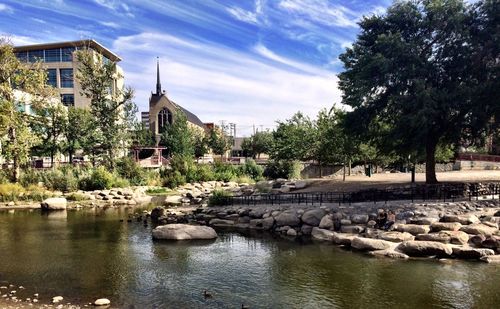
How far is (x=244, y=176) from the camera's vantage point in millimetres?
55219

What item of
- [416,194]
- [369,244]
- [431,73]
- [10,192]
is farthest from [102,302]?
[10,192]

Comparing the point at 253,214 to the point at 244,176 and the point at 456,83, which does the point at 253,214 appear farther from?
the point at 244,176

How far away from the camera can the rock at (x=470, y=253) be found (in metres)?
19.4

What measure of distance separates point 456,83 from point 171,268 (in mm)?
24734

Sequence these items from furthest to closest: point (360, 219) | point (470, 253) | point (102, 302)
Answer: point (360, 219), point (470, 253), point (102, 302)

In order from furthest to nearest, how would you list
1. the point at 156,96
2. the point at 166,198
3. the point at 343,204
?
the point at 156,96 → the point at 166,198 → the point at 343,204

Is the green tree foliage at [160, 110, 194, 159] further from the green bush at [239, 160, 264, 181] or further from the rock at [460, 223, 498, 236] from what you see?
the rock at [460, 223, 498, 236]

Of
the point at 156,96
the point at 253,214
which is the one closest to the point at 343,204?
the point at 253,214

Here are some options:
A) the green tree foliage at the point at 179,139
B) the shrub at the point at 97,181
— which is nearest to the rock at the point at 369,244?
the shrub at the point at 97,181

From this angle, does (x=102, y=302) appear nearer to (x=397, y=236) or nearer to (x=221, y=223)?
(x=397, y=236)

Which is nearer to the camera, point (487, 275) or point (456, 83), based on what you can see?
point (487, 275)

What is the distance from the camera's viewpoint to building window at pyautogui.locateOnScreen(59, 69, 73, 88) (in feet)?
286

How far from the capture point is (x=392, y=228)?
77.2 ft

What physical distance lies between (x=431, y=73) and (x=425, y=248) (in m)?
16.6
